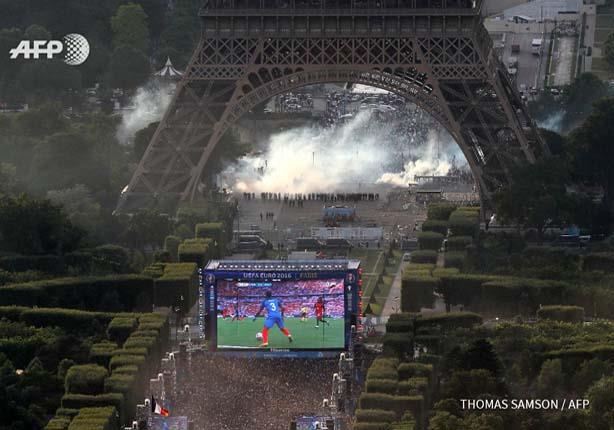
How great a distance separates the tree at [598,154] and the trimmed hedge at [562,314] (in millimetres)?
29052

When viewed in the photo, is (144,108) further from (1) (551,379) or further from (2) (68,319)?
(1) (551,379)

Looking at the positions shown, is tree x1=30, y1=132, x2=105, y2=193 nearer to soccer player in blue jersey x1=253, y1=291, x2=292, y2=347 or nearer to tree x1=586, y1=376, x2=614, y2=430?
soccer player in blue jersey x1=253, y1=291, x2=292, y2=347

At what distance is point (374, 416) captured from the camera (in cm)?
10206

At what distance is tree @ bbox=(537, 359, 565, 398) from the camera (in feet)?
348

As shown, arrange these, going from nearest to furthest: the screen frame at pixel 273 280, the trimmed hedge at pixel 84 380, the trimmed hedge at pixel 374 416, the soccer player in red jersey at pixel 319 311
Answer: the trimmed hedge at pixel 374 416, the trimmed hedge at pixel 84 380, the soccer player in red jersey at pixel 319 311, the screen frame at pixel 273 280

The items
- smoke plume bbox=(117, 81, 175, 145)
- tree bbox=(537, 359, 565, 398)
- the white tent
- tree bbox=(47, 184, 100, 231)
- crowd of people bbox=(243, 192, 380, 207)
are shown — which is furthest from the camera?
the white tent

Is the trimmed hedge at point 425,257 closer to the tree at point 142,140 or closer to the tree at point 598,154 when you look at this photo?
the tree at point 598,154

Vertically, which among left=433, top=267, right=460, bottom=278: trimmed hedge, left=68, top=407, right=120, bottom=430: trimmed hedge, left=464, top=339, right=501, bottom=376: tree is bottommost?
left=68, top=407, right=120, bottom=430: trimmed hedge

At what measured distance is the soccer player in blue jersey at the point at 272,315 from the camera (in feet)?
371

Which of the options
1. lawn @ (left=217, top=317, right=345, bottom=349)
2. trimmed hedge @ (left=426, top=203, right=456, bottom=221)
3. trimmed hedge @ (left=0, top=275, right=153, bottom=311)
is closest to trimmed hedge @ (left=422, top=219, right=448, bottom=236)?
trimmed hedge @ (left=426, top=203, right=456, bottom=221)

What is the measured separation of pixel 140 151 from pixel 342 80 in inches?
661

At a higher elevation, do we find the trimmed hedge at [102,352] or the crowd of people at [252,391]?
the trimmed hedge at [102,352]

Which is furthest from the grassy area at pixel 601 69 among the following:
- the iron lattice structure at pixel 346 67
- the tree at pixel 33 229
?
the tree at pixel 33 229

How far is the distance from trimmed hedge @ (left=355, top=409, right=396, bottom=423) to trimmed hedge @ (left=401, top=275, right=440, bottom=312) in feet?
67.2
